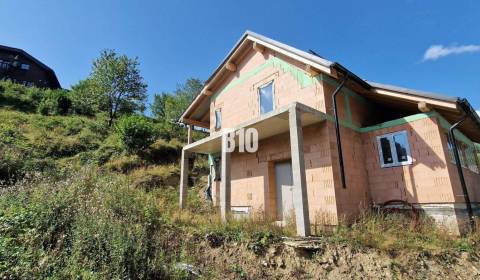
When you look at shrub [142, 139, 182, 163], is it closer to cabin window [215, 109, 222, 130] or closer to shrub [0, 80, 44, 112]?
cabin window [215, 109, 222, 130]

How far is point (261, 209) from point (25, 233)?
678 cm

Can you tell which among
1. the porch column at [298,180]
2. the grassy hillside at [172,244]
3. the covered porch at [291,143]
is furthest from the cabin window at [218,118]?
the porch column at [298,180]

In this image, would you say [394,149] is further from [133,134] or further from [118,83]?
[118,83]

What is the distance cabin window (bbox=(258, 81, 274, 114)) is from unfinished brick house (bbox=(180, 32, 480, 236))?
0.15 feet

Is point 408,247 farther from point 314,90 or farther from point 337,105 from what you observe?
point 314,90

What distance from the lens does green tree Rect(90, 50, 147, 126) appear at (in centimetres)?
2631

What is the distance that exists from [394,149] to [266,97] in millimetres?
5175

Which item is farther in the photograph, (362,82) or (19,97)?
(19,97)

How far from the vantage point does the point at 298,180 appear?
21.7 feet

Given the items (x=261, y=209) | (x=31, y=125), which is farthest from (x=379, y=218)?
(x=31, y=125)

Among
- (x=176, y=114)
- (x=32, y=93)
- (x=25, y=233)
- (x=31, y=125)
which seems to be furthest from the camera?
(x=176, y=114)

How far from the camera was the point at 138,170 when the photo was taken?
52.4ft

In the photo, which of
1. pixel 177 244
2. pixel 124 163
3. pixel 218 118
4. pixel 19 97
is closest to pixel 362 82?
pixel 218 118

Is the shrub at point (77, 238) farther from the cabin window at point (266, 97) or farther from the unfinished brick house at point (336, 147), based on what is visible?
the cabin window at point (266, 97)
